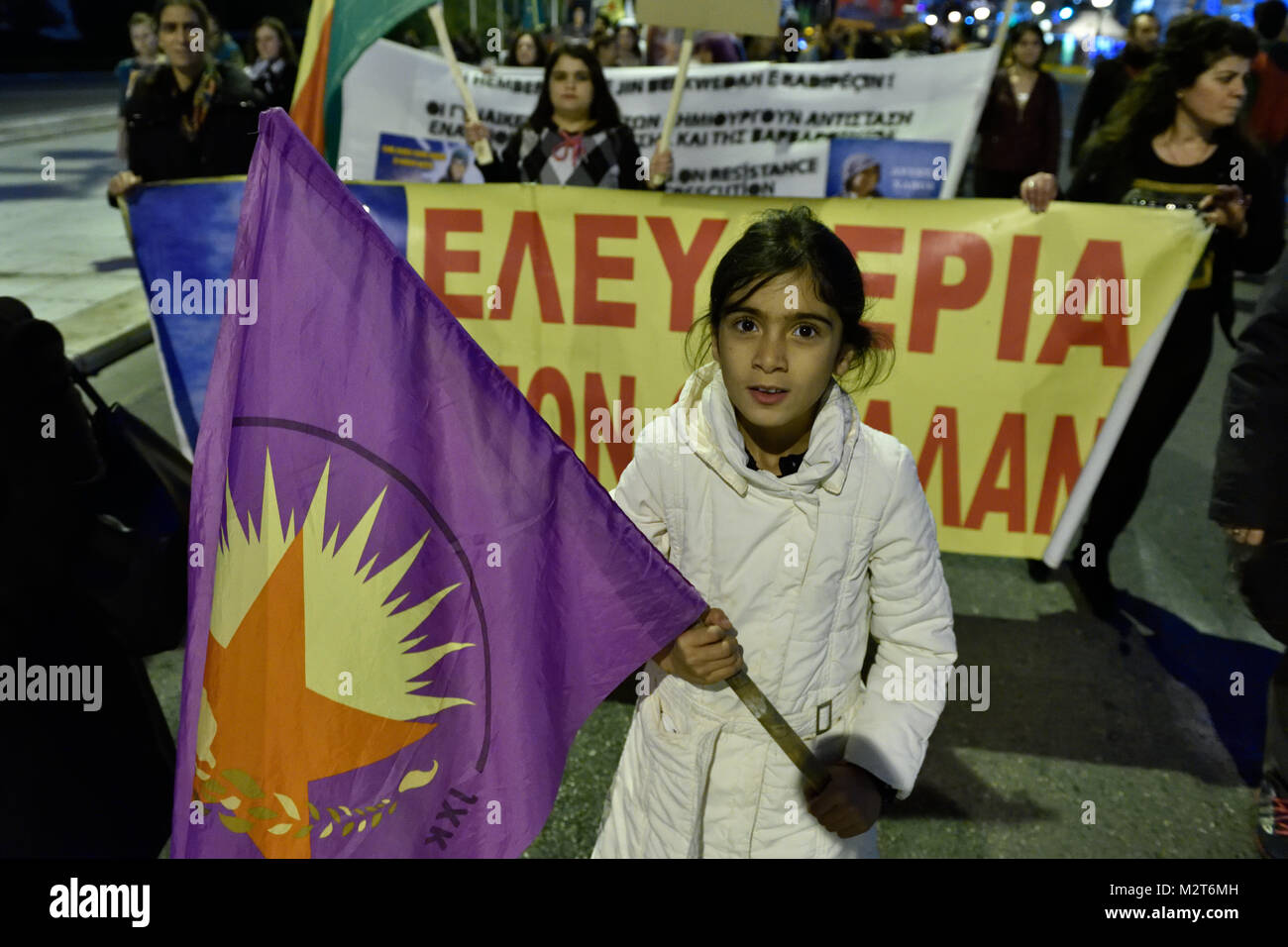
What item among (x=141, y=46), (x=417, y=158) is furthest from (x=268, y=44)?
(x=417, y=158)

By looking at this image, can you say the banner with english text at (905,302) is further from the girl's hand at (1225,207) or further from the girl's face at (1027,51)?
the girl's face at (1027,51)

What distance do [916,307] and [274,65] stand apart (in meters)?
7.05

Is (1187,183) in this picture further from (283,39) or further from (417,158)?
(283,39)

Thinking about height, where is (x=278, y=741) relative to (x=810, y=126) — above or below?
below

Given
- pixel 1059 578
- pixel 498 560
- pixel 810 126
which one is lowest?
pixel 1059 578

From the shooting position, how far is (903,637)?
1818 mm

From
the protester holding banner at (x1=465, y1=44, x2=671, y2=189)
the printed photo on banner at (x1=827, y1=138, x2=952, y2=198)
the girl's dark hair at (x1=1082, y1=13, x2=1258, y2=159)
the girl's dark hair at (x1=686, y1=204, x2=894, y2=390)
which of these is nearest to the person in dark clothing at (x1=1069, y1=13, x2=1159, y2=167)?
the printed photo on banner at (x1=827, y1=138, x2=952, y2=198)

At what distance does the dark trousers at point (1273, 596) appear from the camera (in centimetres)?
250

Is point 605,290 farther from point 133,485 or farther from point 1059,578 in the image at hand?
point 1059,578

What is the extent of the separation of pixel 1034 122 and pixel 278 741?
7.10 meters

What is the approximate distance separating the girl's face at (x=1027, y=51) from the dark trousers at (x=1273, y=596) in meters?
5.85

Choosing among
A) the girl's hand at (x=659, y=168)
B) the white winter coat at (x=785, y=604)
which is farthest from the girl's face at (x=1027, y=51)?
the white winter coat at (x=785, y=604)

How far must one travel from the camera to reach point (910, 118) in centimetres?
540
